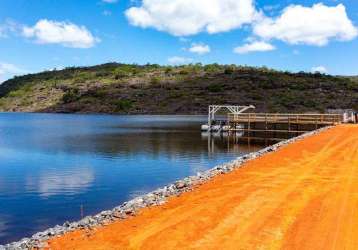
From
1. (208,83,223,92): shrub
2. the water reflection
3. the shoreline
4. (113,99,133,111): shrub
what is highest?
(208,83,223,92): shrub

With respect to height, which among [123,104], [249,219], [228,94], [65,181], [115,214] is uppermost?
[228,94]

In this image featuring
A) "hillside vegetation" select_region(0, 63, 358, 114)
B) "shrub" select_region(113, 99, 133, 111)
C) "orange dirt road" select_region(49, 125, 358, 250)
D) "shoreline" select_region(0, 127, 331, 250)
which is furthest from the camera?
"shrub" select_region(113, 99, 133, 111)

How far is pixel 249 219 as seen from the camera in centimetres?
1304

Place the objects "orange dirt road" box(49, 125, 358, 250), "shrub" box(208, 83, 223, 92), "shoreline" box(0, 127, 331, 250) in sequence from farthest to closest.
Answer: "shrub" box(208, 83, 223, 92) → "shoreline" box(0, 127, 331, 250) → "orange dirt road" box(49, 125, 358, 250)

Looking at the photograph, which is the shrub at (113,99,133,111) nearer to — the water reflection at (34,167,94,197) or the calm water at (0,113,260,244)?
the calm water at (0,113,260,244)

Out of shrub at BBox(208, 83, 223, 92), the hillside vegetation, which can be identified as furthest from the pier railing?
shrub at BBox(208, 83, 223, 92)

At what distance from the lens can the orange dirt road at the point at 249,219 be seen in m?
11.2

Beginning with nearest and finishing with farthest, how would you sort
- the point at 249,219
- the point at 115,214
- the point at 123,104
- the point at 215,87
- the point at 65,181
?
the point at 249,219 < the point at 115,214 < the point at 65,181 < the point at 215,87 < the point at 123,104

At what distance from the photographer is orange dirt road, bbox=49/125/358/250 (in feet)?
36.7

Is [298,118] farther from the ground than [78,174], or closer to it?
farther from the ground

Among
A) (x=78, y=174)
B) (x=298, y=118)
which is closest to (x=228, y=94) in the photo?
(x=298, y=118)

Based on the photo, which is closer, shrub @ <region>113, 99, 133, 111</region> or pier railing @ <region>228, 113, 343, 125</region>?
pier railing @ <region>228, 113, 343, 125</region>

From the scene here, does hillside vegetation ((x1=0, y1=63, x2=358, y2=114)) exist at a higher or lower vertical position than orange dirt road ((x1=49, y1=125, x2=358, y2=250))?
higher

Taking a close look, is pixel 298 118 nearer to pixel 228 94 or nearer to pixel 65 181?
pixel 65 181
